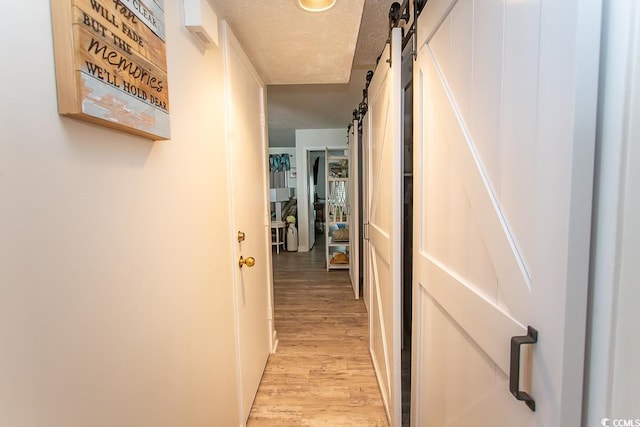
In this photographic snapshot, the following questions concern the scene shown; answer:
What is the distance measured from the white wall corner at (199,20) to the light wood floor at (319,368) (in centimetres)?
202

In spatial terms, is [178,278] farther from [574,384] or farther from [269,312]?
[269,312]

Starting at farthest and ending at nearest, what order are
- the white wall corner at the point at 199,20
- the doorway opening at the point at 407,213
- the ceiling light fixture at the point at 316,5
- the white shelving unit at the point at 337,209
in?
the white shelving unit at the point at 337,209, the doorway opening at the point at 407,213, the ceiling light fixture at the point at 316,5, the white wall corner at the point at 199,20

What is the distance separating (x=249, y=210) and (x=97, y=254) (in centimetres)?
122

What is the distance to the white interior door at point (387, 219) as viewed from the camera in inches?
58.6

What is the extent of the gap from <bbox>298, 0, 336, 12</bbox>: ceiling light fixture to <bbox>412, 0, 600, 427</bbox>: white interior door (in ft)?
1.39

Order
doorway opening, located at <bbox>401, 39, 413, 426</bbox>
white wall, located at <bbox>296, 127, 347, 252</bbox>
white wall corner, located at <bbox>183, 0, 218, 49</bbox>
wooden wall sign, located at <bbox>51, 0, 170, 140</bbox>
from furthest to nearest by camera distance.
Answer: white wall, located at <bbox>296, 127, 347, 252</bbox>
doorway opening, located at <bbox>401, 39, 413, 426</bbox>
white wall corner, located at <bbox>183, 0, 218, 49</bbox>
wooden wall sign, located at <bbox>51, 0, 170, 140</bbox>

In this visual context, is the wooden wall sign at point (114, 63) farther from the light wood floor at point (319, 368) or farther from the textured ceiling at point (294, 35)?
the light wood floor at point (319, 368)

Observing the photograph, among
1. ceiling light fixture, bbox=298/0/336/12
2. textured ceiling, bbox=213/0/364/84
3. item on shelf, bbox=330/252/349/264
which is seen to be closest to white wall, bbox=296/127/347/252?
item on shelf, bbox=330/252/349/264

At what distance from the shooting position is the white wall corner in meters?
1.08

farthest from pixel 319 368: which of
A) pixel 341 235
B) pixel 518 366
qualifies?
pixel 341 235

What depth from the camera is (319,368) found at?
2291mm

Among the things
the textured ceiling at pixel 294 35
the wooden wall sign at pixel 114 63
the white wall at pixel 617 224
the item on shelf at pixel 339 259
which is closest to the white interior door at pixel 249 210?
the textured ceiling at pixel 294 35

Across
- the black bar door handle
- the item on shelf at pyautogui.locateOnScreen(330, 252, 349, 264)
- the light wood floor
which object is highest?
the black bar door handle

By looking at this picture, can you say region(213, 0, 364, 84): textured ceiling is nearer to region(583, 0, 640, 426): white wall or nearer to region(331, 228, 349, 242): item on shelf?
region(583, 0, 640, 426): white wall
